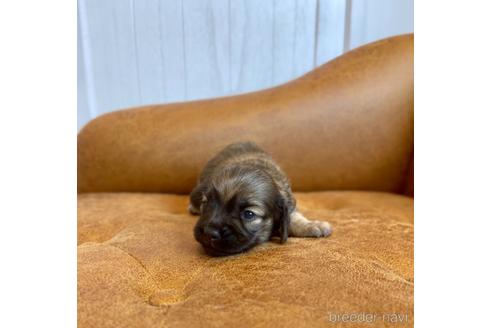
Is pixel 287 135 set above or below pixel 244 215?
above

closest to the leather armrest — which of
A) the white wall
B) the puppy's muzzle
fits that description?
the white wall

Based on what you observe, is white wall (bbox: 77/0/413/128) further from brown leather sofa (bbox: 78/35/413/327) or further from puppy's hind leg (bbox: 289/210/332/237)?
puppy's hind leg (bbox: 289/210/332/237)

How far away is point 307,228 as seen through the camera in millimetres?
1754

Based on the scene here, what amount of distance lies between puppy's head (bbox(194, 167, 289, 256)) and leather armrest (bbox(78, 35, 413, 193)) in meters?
0.73

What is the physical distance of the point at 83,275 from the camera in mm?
1284

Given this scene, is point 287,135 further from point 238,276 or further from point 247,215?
point 238,276

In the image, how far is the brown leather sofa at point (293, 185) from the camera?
1247 mm

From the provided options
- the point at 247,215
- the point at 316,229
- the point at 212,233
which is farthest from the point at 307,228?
the point at 212,233

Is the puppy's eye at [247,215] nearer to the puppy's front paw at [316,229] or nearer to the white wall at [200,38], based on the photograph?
the puppy's front paw at [316,229]

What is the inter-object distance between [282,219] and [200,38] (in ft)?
2.63

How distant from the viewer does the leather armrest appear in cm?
243

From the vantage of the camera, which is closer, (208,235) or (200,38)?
(208,235)
